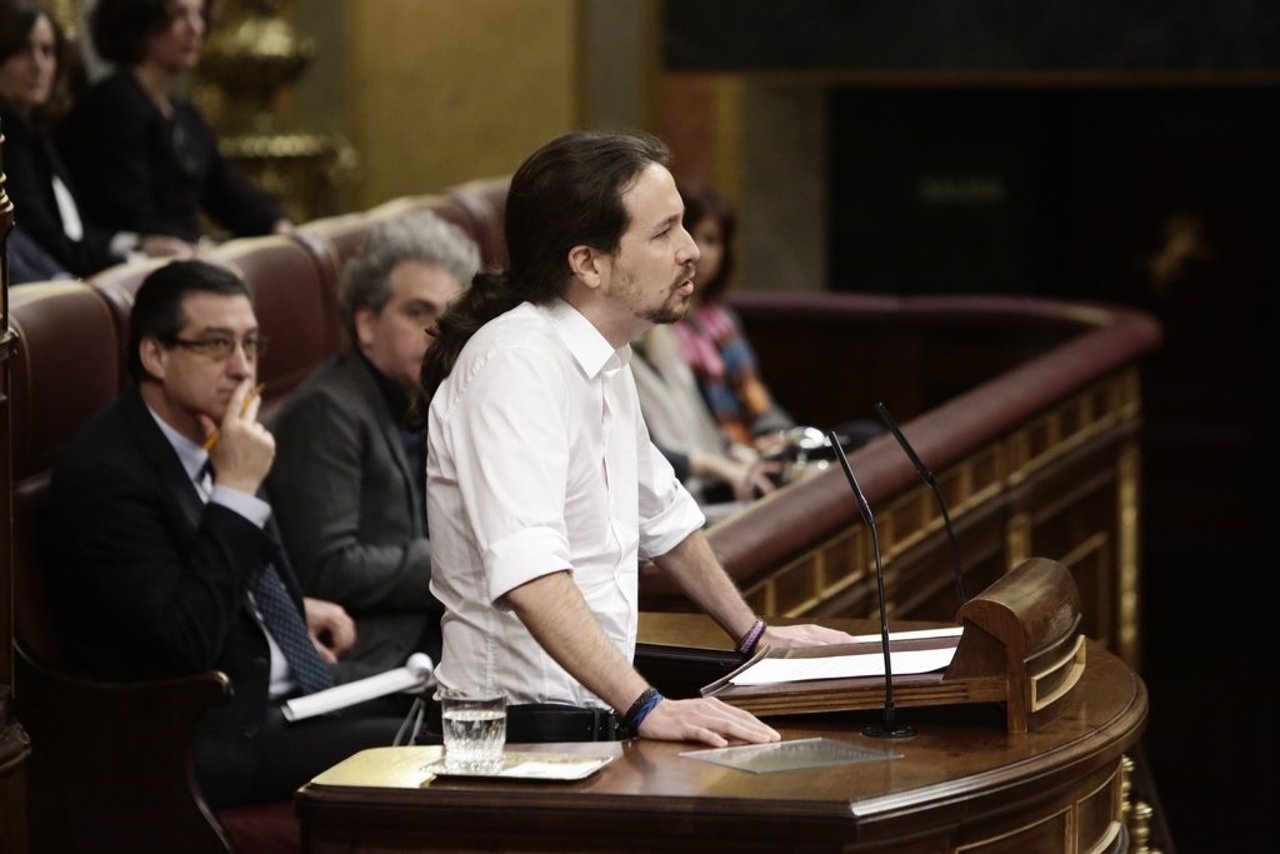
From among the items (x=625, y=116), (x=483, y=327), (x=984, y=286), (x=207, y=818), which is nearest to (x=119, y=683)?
(x=207, y=818)

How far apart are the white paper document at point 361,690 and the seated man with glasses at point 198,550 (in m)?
0.03

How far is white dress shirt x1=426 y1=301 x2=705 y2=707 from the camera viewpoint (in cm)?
250

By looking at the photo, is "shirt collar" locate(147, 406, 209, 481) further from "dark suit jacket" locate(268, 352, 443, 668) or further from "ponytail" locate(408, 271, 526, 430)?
"ponytail" locate(408, 271, 526, 430)

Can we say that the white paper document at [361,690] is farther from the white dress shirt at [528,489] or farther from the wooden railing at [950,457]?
the white dress shirt at [528,489]

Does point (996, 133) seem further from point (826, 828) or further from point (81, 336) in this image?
point (826, 828)

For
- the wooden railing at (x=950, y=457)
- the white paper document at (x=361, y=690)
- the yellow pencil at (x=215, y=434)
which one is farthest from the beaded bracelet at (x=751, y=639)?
the yellow pencil at (x=215, y=434)

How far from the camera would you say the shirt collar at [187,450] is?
11.5 ft

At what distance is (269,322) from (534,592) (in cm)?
231

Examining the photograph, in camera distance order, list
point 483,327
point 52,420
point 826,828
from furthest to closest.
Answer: point 52,420 → point 483,327 → point 826,828

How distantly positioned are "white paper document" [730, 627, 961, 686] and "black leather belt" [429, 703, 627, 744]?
173mm

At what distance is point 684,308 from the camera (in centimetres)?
270

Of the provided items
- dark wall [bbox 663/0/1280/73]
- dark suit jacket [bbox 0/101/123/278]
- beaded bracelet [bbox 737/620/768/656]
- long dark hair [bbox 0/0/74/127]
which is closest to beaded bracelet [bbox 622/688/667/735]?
beaded bracelet [bbox 737/620/768/656]

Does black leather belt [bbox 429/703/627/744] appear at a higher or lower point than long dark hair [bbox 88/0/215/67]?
lower

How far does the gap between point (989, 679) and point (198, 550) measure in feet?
4.49
